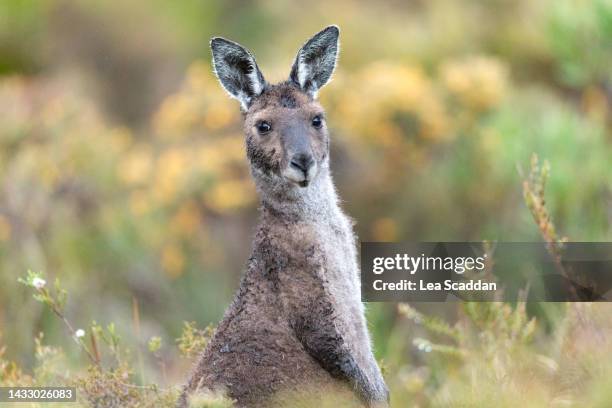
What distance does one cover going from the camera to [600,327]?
5.88 meters

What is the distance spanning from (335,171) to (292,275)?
5958mm

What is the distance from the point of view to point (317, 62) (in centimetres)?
624

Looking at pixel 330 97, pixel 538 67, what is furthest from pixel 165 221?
pixel 538 67

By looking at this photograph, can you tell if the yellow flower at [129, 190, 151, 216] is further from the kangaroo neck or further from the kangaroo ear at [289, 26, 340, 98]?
the kangaroo neck

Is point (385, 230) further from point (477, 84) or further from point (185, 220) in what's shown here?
point (185, 220)

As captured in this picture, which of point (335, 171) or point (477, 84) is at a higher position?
point (477, 84)

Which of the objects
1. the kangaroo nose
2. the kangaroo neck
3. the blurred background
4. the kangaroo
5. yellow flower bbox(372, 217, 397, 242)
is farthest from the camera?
yellow flower bbox(372, 217, 397, 242)

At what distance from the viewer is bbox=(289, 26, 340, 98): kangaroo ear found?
20.2 ft

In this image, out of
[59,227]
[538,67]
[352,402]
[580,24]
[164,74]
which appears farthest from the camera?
[164,74]

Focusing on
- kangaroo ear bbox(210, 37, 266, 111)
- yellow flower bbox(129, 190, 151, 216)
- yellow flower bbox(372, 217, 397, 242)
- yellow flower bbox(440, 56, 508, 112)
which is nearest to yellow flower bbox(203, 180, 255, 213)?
yellow flower bbox(129, 190, 151, 216)

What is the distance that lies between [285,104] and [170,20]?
16.2 m

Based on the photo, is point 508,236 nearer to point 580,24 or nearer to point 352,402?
point 580,24

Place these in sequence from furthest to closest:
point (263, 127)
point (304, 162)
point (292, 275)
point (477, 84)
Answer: point (477, 84)
point (263, 127)
point (304, 162)
point (292, 275)

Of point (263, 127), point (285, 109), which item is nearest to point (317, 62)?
point (285, 109)
